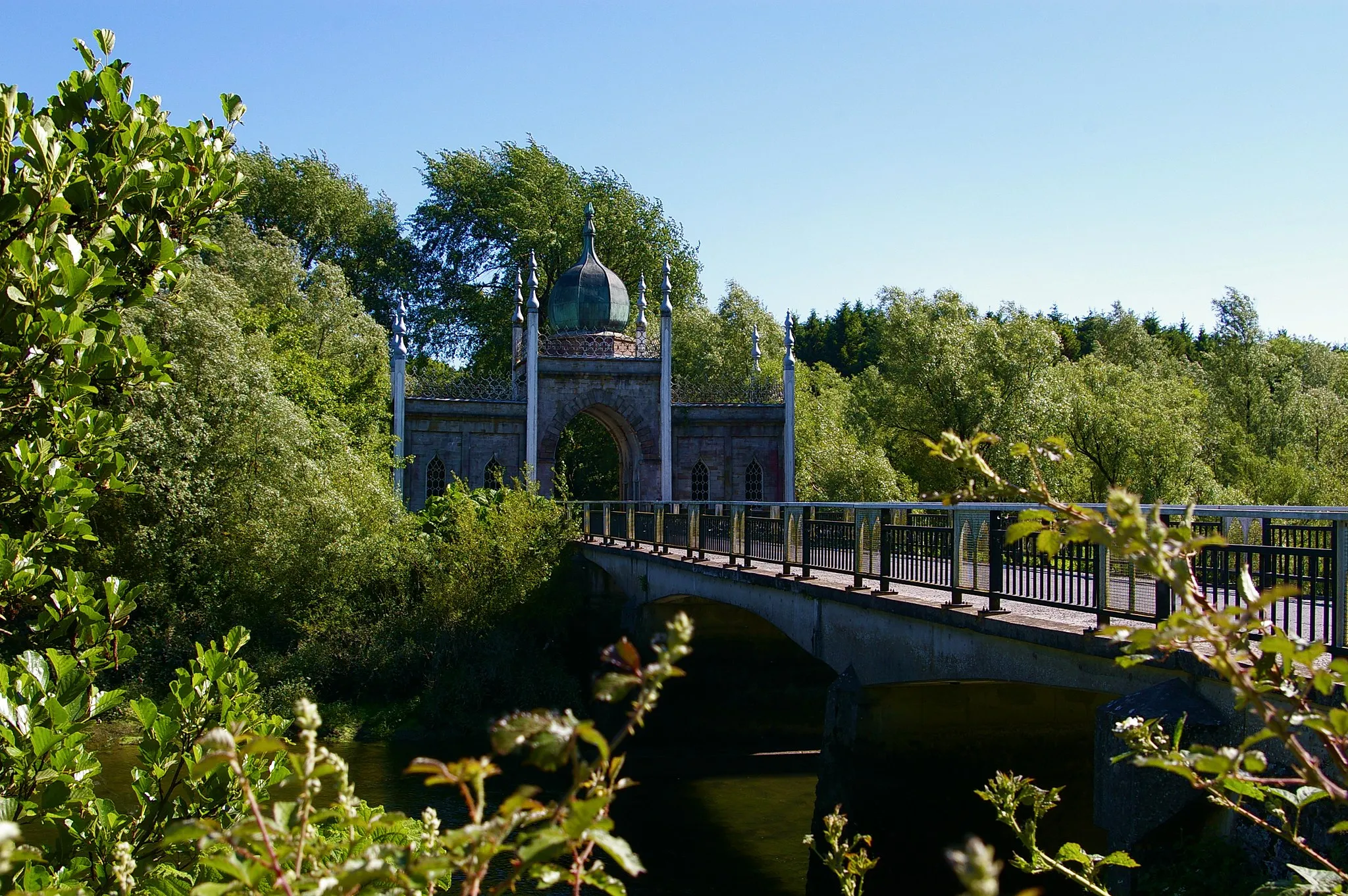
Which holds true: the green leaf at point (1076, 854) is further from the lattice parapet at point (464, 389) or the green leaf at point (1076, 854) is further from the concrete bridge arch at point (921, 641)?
the lattice parapet at point (464, 389)

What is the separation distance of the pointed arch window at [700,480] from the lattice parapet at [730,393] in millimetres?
2141

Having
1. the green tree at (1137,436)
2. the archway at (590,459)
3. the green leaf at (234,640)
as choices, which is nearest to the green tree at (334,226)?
the archway at (590,459)

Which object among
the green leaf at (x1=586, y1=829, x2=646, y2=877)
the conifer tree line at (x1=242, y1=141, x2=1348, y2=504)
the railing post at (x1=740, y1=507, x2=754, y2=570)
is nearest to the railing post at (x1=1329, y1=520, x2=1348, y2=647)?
the green leaf at (x1=586, y1=829, x2=646, y2=877)

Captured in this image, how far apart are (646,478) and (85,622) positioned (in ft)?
104

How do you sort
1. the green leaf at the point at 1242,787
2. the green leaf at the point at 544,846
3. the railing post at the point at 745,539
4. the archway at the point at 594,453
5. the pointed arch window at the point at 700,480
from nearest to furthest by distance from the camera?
the green leaf at the point at 544,846 < the green leaf at the point at 1242,787 < the railing post at the point at 745,539 < the archway at the point at 594,453 < the pointed arch window at the point at 700,480

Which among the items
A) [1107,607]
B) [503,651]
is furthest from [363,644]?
[1107,607]

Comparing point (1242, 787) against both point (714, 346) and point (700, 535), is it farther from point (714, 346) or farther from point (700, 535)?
point (714, 346)

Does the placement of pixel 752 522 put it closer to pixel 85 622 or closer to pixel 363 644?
pixel 363 644

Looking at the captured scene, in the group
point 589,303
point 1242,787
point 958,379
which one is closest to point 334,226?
point 589,303

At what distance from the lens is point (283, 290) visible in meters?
40.7

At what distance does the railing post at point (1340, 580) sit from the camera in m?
7.34

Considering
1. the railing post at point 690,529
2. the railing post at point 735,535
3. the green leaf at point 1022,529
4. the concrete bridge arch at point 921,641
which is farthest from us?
the railing post at point 690,529

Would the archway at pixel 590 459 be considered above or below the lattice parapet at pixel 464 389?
below

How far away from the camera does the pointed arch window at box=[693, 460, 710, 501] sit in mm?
37219
